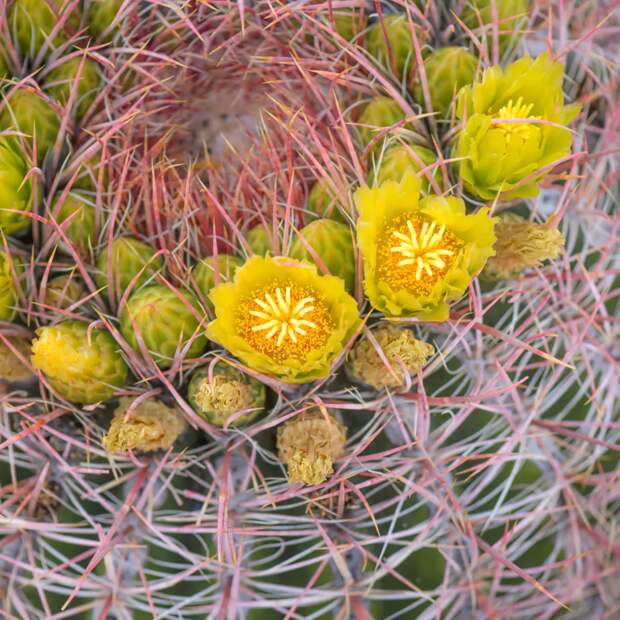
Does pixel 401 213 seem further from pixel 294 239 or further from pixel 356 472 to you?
pixel 356 472

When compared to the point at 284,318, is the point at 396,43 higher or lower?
higher

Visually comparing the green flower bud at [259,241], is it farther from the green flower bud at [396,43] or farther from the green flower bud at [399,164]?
the green flower bud at [396,43]

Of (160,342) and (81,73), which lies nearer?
(160,342)

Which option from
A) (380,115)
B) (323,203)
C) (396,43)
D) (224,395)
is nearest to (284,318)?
(224,395)

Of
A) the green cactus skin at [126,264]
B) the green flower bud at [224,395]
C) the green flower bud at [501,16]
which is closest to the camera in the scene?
the green flower bud at [224,395]

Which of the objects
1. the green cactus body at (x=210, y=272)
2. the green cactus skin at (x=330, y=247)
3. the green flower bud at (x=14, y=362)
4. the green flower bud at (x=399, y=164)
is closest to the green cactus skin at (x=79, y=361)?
the green flower bud at (x=14, y=362)

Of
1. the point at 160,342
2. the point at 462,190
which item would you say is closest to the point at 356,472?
the point at 160,342

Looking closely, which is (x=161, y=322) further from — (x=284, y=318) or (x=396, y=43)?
(x=396, y=43)
